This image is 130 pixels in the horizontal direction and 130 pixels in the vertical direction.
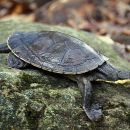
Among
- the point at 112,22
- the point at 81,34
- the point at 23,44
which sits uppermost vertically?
the point at 23,44

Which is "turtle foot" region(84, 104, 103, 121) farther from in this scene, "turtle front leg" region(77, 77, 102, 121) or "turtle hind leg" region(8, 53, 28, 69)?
"turtle hind leg" region(8, 53, 28, 69)

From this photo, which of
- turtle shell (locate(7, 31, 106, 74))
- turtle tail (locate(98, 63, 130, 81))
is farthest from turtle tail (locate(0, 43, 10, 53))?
turtle tail (locate(98, 63, 130, 81))

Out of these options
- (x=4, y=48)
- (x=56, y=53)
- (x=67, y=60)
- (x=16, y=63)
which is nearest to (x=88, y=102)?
(x=67, y=60)

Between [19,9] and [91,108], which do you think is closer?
[91,108]

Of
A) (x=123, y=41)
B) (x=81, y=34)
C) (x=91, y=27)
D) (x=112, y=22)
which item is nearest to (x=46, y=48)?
(x=81, y=34)

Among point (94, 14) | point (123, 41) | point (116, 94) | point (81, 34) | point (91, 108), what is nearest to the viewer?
point (91, 108)

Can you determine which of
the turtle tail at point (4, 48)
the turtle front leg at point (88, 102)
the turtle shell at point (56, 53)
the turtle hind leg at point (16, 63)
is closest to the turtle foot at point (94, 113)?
the turtle front leg at point (88, 102)

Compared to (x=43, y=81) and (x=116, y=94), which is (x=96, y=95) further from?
(x=43, y=81)
